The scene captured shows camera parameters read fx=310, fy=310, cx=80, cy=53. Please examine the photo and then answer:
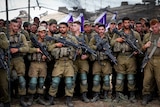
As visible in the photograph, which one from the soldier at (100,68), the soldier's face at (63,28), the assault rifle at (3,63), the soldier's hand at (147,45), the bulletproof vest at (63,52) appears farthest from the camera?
the soldier at (100,68)

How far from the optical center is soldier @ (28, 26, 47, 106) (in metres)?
6.98

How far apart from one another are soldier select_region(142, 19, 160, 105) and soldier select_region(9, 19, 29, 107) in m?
2.78

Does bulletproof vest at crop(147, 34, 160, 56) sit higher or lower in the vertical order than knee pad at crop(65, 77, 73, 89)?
higher

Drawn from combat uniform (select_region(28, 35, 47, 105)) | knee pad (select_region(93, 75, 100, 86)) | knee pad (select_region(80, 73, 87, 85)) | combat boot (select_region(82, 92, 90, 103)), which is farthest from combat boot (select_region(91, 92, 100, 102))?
combat uniform (select_region(28, 35, 47, 105))

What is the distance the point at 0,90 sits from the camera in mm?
6395

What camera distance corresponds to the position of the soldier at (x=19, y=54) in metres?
6.77

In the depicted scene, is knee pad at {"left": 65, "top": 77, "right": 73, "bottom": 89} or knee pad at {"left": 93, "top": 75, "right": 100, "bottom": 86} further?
knee pad at {"left": 93, "top": 75, "right": 100, "bottom": 86}

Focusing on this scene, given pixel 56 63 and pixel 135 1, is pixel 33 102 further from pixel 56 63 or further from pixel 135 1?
pixel 135 1

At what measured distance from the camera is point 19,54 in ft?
22.8

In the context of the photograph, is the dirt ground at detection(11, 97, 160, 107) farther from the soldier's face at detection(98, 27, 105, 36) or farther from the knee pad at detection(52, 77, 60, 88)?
the soldier's face at detection(98, 27, 105, 36)

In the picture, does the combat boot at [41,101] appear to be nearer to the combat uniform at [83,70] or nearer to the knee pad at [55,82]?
the knee pad at [55,82]

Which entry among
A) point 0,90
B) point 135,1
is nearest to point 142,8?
point 135,1

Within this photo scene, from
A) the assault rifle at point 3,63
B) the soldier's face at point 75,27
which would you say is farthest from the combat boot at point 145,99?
the assault rifle at point 3,63

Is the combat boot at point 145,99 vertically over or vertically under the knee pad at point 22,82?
under
